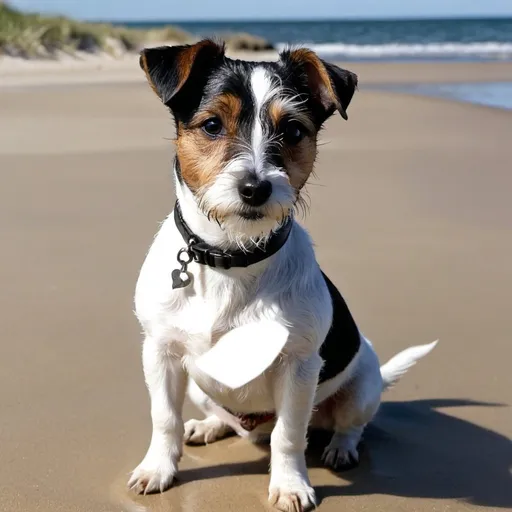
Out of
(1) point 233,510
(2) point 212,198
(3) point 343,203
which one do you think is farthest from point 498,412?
(3) point 343,203

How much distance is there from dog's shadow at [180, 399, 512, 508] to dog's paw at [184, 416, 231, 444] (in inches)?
9.5

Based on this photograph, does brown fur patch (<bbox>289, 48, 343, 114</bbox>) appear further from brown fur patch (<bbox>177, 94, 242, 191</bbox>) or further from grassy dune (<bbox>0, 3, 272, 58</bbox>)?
grassy dune (<bbox>0, 3, 272, 58</bbox>)

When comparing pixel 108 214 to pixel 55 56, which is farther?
pixel 55 56

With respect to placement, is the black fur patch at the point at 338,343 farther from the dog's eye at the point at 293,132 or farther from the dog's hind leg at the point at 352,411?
the dog's eye at the point at 293,132

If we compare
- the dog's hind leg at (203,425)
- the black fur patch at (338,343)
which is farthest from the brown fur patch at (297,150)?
the dog's hind leg at (203,425)

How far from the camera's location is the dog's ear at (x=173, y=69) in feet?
10.6

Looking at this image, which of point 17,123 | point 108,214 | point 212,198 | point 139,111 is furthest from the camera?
point 139,111

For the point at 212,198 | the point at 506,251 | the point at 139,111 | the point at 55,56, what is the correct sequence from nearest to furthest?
the point at 212,198 → the point at 506,251 → the point at 139,111 → the point at 55,56

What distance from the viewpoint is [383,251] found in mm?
6398

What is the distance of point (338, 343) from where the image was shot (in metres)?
3.74

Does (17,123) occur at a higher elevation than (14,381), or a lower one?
lower

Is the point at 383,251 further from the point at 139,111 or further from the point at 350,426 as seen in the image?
the point at 139,111

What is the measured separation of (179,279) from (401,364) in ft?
4.94

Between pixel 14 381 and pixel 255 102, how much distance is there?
2.05m
